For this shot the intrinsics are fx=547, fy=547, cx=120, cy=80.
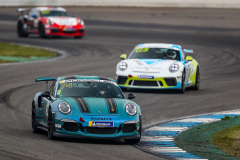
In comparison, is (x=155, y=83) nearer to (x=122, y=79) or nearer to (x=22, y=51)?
(x=122, y=79)

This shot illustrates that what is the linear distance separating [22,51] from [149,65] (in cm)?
1019

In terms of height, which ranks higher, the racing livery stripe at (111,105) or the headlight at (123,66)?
the racing livery stripe at (111,105)

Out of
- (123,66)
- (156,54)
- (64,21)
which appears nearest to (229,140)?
(123,66)

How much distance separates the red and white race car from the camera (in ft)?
86.4

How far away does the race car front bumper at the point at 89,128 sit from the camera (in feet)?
25.7

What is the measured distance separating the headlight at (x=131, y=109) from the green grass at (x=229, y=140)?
4.20ft

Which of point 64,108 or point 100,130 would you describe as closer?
point 100,130

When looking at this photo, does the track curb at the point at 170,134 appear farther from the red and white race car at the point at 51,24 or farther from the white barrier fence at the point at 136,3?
the white barrier fence at the point at 136,3

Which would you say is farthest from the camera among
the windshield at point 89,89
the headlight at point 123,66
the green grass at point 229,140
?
the headlight at point 123,66

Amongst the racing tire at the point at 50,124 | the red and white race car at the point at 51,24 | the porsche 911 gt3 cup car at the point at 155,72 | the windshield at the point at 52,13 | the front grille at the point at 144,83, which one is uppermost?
the racing tire at the point at 50,124

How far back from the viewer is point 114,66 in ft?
61.2

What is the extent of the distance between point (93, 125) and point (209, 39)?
20.8m

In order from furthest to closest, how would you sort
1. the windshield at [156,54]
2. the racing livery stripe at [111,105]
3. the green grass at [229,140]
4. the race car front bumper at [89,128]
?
1. the windshield at [156,54]
2. the racing livery stripe at [111,105]
3. the race car front bumper at [89,128]
4. the green grass at [229,140]

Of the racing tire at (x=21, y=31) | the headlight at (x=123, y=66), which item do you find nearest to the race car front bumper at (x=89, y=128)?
the headlight at (x=123, y=66)
